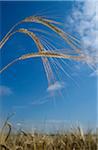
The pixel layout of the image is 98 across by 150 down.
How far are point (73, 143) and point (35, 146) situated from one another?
190 mm

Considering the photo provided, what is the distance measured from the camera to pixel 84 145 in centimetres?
125

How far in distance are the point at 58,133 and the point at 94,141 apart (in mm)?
220

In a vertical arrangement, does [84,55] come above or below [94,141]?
above

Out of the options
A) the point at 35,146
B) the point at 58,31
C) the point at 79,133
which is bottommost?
the point at 35,146

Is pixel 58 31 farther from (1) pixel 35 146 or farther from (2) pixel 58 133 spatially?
(2) pixel 58 133

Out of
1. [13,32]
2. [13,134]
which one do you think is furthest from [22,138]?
[13,32]

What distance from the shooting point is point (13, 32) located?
3.40 ft

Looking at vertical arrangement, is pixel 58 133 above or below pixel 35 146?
above

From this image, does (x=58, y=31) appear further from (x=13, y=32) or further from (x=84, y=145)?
(x=84, y=145)

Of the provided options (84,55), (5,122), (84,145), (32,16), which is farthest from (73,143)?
(32,16)

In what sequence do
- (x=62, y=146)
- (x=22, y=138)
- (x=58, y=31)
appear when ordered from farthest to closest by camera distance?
(x=22, y=138), (x=62, y=146), (x=58, y=31)

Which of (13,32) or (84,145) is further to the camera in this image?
(84,145)

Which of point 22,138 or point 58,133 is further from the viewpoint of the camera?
point 58,133

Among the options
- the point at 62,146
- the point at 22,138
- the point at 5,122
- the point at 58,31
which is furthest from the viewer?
the point at 22,138
